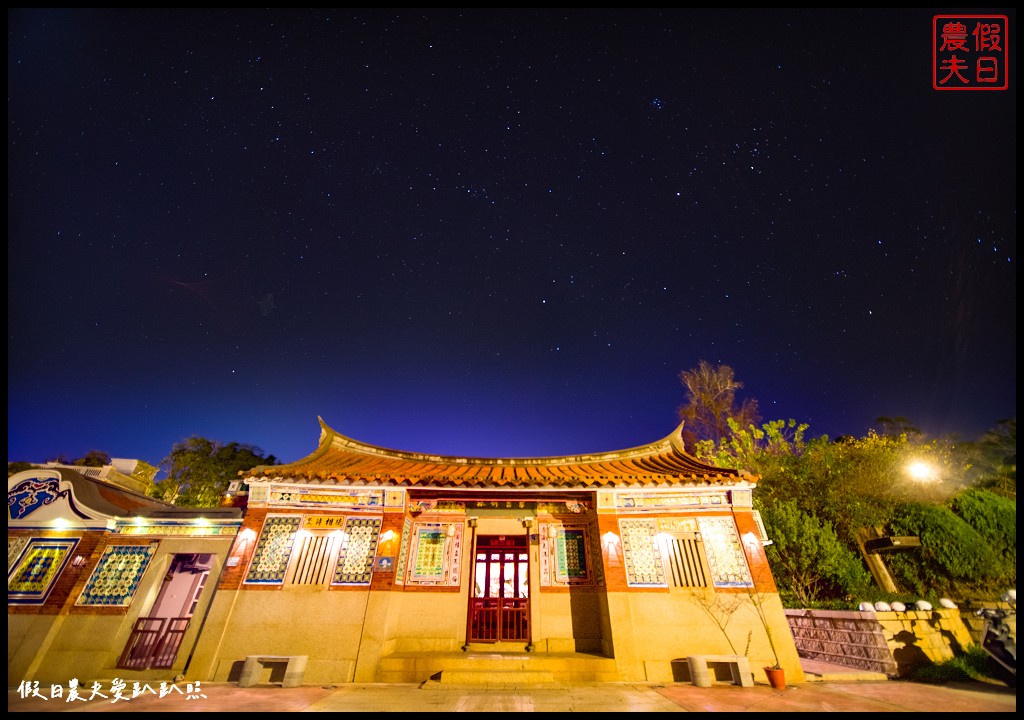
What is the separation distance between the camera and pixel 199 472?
24891 millimetres

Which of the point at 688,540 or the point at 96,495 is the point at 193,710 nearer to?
the point at 96,495

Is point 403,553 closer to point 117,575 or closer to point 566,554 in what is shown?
point 566,554

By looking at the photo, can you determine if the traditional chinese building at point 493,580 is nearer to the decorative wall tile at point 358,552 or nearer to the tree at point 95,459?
the decorative wall tile at point 358,552

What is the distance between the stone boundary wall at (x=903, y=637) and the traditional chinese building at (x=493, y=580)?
2282 millimetres

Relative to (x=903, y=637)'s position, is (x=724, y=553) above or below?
above

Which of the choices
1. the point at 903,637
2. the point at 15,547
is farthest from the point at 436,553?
the point at 903,637

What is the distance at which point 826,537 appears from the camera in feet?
42.4

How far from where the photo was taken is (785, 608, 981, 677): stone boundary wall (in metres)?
8.76

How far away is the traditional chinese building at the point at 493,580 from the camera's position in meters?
8.38

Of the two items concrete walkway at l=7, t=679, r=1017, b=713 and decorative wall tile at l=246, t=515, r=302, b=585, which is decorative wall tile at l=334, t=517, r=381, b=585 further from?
concrete walkway at l=7, t=679, r=1017, b=713

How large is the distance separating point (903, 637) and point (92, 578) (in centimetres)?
1774

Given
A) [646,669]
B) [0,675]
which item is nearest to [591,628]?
[646,669]

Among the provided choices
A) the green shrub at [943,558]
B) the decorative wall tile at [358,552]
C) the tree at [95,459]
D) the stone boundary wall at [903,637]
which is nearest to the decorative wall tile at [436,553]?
the decorative wall tile at [358,552]

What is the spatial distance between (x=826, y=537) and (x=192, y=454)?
31.8 metres
